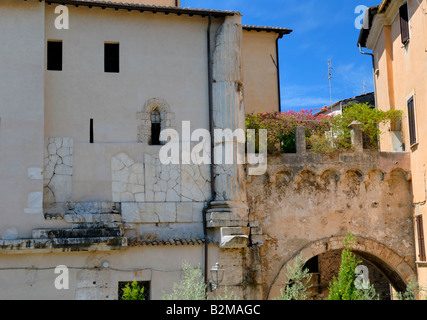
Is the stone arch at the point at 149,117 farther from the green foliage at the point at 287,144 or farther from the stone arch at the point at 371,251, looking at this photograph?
the stone arch at the point at 371,251

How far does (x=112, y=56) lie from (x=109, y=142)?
2449 millimetres

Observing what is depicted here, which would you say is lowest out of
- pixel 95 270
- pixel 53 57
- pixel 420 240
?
pixel 95 270

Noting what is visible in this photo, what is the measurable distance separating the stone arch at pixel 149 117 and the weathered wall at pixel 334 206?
9.44 ft

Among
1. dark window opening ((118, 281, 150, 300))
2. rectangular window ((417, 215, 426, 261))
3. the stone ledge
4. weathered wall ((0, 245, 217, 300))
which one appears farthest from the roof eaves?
rectangular window ((417, 215, 426, 261))

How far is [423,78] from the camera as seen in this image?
634 inches

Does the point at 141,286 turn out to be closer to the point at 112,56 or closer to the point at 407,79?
the point at 112,56

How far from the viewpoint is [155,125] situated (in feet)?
55.5

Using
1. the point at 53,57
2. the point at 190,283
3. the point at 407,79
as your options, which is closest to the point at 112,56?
the point at 53,57

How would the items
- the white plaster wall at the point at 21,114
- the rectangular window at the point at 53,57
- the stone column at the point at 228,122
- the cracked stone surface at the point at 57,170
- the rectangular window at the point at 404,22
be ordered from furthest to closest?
the rectangular window at the point at 404,22 → the rectangular window at the point at 53,57 → the stone column at the point at 228,122 → the cracked stone surface at the point at 57,170 → the white plaster wall at the point at 21,114

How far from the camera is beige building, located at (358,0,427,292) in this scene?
53.5ft

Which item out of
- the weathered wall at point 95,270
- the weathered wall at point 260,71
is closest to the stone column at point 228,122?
the weathered wall at point 95,270

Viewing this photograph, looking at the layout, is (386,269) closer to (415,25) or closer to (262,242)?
(262,242)

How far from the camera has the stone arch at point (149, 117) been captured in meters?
16.6
